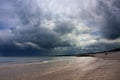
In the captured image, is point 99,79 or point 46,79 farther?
point 46,79

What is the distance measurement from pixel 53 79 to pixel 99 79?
4.13m

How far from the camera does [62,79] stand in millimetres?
18469

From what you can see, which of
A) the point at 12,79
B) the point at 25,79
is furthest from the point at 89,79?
the point at 12,79

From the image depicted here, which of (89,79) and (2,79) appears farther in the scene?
(2,79)

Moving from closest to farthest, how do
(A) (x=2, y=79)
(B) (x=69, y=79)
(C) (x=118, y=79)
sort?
(C) (x=118, y=79)
(B) (x=69, y=79)
(A) (x=2, y=79)

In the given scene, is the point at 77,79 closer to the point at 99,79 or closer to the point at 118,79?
the point at 99,79

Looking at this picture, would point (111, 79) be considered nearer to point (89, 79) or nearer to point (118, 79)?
point (118, 79)

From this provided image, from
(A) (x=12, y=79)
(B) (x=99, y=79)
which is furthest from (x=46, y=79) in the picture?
(B) (x=99, y=79)

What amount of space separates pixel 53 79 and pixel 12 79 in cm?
399

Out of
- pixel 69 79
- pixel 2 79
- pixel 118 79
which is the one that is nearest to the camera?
pixel 118 79

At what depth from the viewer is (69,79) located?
18469 mm

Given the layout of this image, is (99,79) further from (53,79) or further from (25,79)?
(25,79)

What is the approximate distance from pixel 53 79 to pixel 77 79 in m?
2.24

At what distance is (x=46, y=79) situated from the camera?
60.6ft
